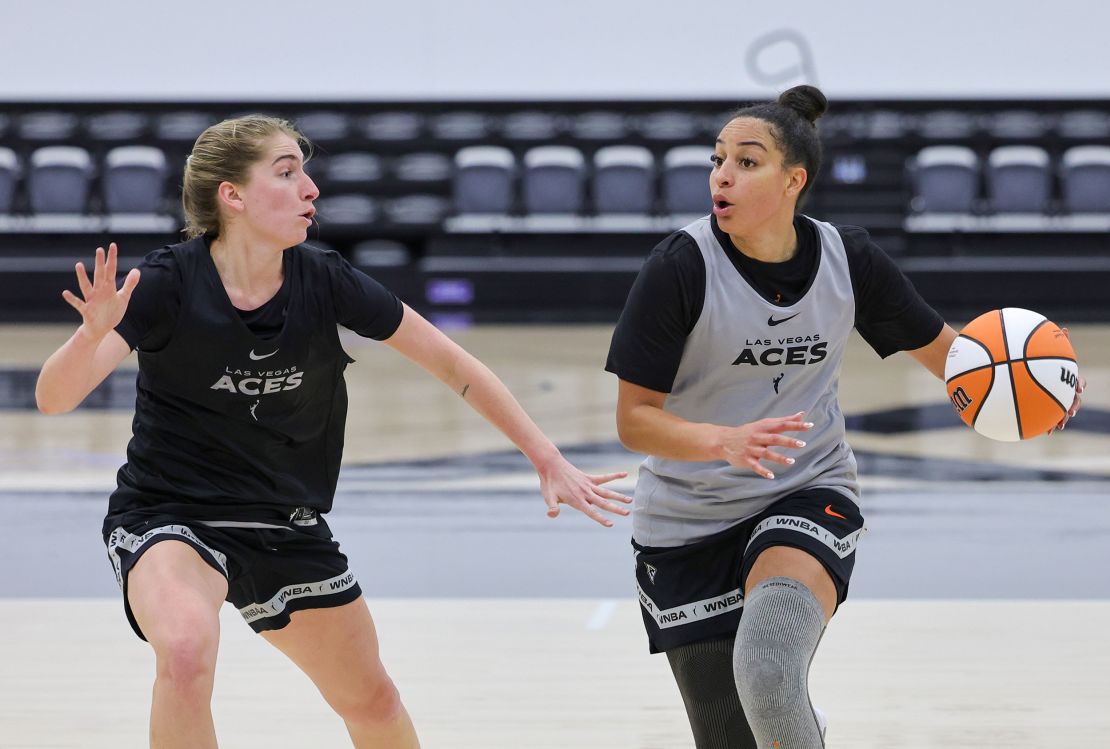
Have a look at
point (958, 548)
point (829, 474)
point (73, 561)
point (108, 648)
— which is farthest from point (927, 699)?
point (73, 561)

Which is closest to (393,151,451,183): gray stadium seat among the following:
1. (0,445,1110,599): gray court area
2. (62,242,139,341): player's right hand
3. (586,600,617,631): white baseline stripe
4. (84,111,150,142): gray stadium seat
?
(84,111,150,142): gray stadium seat

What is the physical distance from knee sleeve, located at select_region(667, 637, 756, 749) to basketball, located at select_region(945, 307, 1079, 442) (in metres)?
0.70

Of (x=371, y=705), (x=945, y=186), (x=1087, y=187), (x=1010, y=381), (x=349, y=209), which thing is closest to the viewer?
(x=371, y=705)

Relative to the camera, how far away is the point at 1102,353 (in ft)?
35.4

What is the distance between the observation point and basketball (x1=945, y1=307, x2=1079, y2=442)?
8.95ft

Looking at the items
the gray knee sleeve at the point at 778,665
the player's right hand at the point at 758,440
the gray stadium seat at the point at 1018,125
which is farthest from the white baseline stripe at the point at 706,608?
the gray stadium seat at the point at 1018,125

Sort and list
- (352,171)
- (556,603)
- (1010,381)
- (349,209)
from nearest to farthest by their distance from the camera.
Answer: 1. (1010,381)
2. (556,603)
3. (349,209)
4. (352,171)

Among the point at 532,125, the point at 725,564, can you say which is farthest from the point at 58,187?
the point at 725,564

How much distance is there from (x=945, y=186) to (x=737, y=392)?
40.6 feet

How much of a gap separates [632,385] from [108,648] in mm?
2114

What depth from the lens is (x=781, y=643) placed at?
7.36 feet

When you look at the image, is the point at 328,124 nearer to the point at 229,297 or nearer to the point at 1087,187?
the point at 1087,187

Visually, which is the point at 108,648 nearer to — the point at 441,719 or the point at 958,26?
the point at 441,719

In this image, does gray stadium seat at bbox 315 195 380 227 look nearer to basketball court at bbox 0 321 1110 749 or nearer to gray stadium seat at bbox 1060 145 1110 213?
basketball court at bbox 0 321 1110 749
